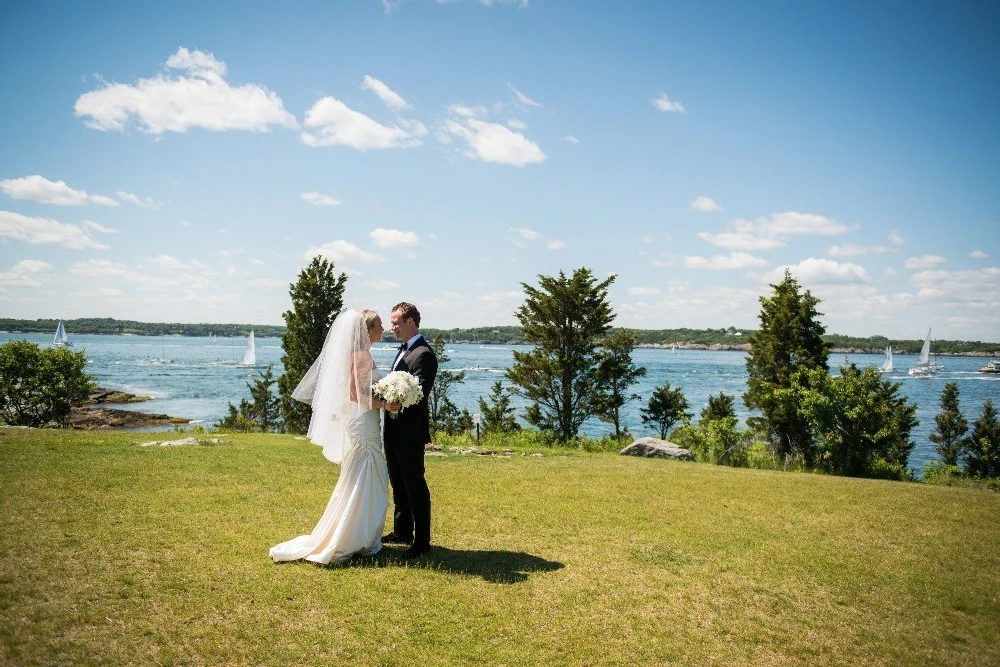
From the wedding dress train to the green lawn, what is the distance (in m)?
0.29

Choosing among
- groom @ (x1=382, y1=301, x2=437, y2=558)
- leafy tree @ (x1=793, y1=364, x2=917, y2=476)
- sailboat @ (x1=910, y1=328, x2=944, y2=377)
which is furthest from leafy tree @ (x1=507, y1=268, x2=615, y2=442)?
sailboat @ (x1=910, y1=328, x2=944, y2=377)

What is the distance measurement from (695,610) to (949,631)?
2.53m

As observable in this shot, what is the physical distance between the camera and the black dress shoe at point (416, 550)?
24.6 feet

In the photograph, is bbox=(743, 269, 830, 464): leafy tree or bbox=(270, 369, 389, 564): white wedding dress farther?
bbox=(743, 269, 830, 464): leafy tree

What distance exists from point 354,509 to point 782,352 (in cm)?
2932

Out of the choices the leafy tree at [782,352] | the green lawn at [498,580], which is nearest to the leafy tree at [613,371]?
the leafy tree at [782,352]

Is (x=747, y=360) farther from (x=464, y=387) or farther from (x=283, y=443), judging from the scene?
(x=464, y=387)

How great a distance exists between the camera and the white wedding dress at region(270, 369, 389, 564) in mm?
7176

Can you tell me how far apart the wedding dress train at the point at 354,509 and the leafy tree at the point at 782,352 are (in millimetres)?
26244

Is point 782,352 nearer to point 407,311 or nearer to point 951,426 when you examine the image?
point 407,311

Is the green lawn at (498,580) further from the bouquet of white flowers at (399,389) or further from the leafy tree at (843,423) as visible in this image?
the leafy tree at (843,423)

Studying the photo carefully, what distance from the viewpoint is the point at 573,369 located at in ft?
106

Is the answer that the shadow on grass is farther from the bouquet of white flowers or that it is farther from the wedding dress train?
the bouquet of white flowers

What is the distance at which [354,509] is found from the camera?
731 cm
